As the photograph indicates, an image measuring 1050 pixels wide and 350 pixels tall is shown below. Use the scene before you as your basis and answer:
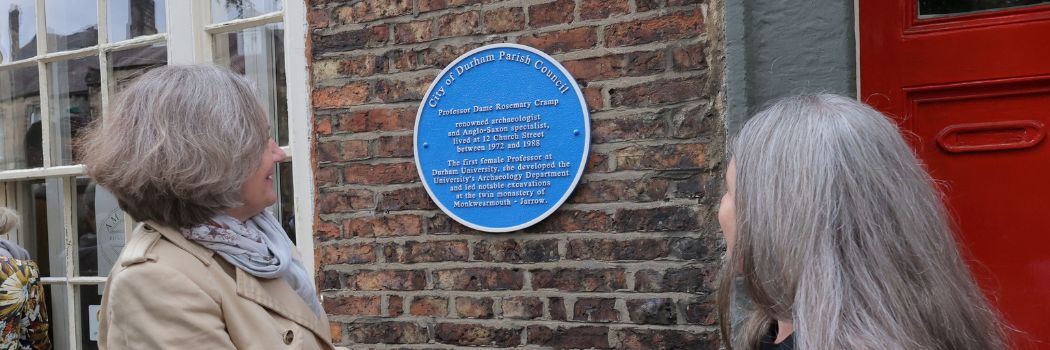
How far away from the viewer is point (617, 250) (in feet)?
9.32

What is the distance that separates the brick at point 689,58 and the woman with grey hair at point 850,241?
1279 mm

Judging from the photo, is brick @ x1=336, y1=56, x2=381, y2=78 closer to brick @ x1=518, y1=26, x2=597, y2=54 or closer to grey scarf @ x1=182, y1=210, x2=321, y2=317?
brick @ x1=518, y1=26, x2=597, y2=54

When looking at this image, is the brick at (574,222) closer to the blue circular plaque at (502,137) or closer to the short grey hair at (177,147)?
the blue circular plaque at (502,137)

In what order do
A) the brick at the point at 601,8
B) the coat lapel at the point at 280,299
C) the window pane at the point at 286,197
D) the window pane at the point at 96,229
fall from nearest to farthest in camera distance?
the coat lapel at the point at 280,299, the brick at the point at 601,8, the window pane at the point at 286,197, the window pane at the point at 96,229

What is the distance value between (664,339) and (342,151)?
1375 mm

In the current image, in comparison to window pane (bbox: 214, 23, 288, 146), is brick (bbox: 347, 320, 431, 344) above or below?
below

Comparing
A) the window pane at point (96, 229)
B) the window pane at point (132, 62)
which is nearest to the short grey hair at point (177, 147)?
the window pane at point (132, 62)

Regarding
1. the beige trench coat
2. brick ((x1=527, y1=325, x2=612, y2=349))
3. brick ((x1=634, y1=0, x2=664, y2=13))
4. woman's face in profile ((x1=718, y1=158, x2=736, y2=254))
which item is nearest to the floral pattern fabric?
brick ((x1=527, y1=325, x2=612, y2=349))

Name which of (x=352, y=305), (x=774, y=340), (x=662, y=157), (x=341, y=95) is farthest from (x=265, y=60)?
(x=774, y=340)

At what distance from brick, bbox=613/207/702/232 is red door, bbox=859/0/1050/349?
618 millimetres

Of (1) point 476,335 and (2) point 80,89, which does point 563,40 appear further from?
(2) point 80,89

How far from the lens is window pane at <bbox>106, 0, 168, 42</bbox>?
4004 mm

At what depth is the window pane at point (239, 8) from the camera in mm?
3699

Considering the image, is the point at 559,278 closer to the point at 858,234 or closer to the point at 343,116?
the point at 343,116
